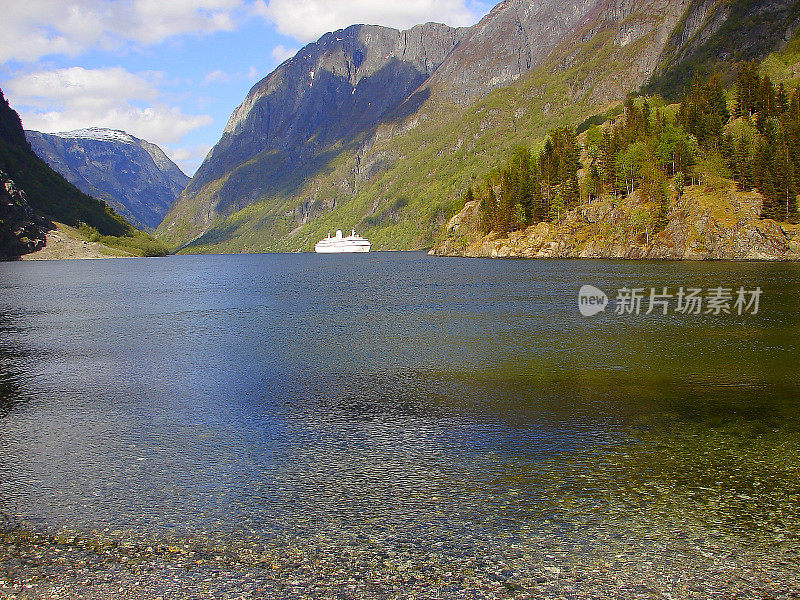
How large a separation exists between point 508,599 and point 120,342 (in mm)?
37442

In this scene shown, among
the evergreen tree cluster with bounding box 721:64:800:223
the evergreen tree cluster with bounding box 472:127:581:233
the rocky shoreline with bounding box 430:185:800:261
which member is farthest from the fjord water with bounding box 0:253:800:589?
the evergreen tree cluster with bounding box 472:127:581:233

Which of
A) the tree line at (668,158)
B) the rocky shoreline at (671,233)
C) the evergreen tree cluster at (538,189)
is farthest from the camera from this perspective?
the evergreen tree cluster at (538,189)

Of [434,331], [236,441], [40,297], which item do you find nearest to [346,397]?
[236,441]

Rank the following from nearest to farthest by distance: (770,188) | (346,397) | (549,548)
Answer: (549,548) < (346,397) < (770,188)

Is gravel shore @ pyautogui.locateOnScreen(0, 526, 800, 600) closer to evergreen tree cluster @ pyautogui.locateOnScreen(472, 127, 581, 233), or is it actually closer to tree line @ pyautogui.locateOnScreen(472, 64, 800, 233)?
tree line @ pyautogui.locateOnScreen(472, 64, 800, 233)

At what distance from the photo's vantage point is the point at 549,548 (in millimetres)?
12070

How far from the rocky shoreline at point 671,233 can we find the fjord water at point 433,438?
9014 centimetres

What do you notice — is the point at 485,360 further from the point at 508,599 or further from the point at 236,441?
the point at 508,599

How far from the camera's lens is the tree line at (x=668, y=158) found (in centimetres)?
13100

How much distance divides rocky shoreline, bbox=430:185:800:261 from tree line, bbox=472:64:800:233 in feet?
9.03

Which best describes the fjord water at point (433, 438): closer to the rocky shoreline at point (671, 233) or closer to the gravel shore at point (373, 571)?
the gravel shore at point (373, 571)

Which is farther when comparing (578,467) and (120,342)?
(120,342)

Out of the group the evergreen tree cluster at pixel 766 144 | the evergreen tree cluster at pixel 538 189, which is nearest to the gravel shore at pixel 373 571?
the evergreen tree cluster at pixel 766 144

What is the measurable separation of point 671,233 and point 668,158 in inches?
1097
